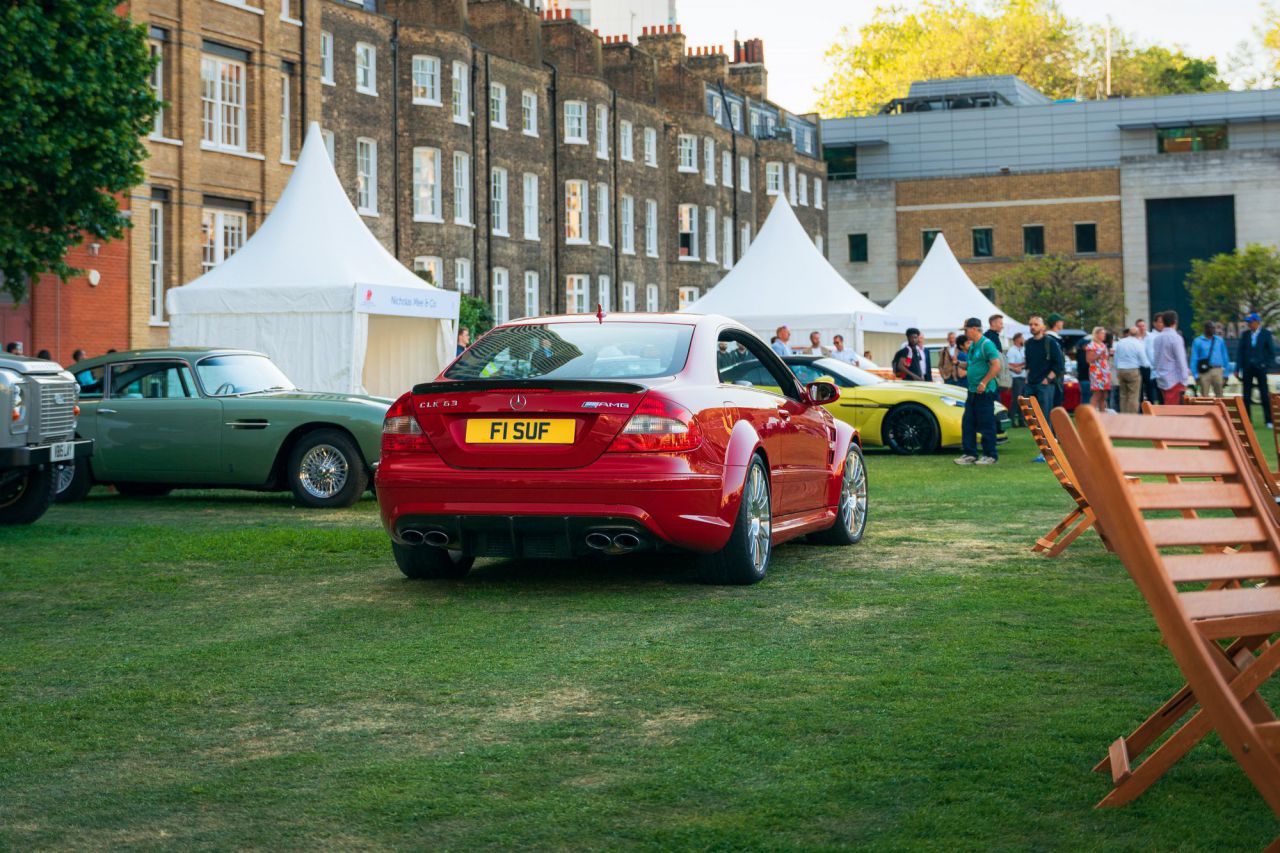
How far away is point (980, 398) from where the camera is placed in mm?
19656

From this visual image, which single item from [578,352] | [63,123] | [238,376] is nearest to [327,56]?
[63,123]

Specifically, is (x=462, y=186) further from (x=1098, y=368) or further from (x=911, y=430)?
(x=911, y=430)

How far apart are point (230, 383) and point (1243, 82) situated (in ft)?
286

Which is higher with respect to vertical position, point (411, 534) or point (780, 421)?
point (780, 421)

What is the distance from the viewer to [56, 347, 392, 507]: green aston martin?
14656 millimetres

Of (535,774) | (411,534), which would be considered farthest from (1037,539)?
(535,774)

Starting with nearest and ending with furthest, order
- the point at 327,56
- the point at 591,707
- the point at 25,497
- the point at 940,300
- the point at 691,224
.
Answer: the point at 591,707, the point at 25,497, the point at 940,300, the point at 327,56, the point at 691,224

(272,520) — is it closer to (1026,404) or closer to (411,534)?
(411,534)

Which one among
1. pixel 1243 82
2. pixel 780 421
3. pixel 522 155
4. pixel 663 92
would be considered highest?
pixel 1243 82

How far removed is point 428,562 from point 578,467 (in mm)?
1487

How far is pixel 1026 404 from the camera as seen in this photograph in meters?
11.9

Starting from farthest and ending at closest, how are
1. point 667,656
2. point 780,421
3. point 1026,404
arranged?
point 1026,404 < point 780,421 < point 667,656

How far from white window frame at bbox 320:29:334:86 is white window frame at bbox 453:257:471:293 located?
6.79 metres

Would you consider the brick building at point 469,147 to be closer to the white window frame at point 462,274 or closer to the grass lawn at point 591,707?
the white window frame at point 462,274
